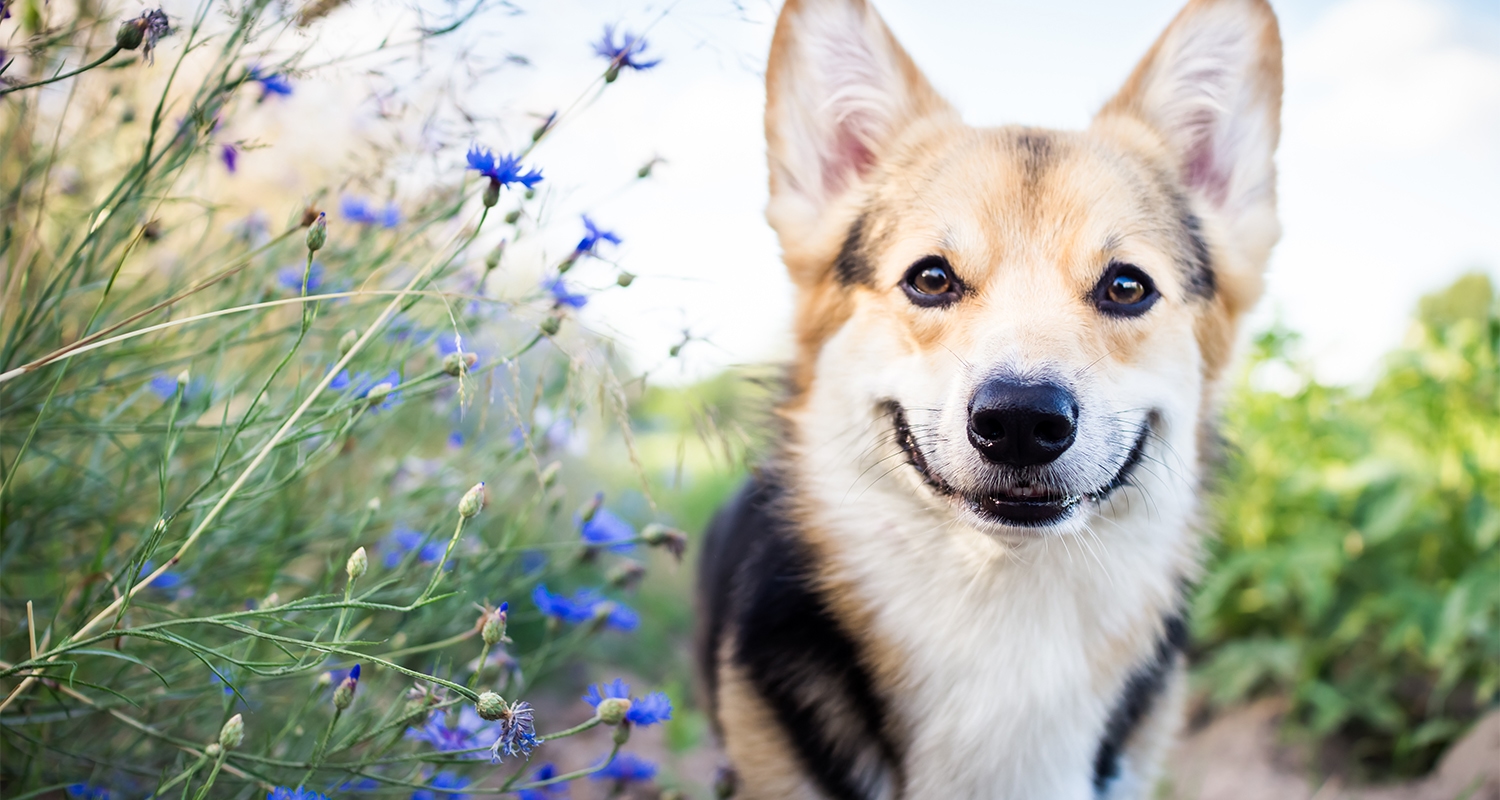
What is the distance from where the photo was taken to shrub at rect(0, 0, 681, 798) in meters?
1.53

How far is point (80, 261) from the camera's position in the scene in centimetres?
177

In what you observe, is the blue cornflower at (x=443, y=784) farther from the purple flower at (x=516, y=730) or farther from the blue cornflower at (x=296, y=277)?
the blue cornflower at (x=296, y=277)

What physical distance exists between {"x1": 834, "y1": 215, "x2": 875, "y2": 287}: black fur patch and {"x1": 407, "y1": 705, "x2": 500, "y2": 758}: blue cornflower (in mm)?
1501

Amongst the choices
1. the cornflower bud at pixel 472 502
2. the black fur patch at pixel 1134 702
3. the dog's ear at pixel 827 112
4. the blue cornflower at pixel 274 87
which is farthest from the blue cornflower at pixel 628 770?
the blue cornflower at pixel 274 87

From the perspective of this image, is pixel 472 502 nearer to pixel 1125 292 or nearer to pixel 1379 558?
pixel 1125 292

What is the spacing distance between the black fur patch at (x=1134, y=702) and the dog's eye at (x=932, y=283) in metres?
1.10

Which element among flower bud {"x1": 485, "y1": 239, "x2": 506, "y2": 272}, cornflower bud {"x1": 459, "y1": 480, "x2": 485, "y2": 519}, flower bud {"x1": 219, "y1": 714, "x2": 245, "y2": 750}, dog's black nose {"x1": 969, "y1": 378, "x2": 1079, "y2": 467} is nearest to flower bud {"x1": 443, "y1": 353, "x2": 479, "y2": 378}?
cornflower bud {"x1": 459, "y1": 480, "x2": 485, "y2": 519}

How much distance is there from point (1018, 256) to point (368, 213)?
1.70 meters

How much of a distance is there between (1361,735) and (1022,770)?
7.89 ft

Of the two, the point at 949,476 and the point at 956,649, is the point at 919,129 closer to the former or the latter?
the point at 949,476

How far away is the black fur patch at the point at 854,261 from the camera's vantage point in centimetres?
252

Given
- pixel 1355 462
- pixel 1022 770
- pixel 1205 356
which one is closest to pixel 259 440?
pixel 1022 770

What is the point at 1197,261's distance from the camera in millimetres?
2486

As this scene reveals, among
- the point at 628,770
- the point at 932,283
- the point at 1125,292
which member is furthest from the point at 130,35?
the point at 1125,292
